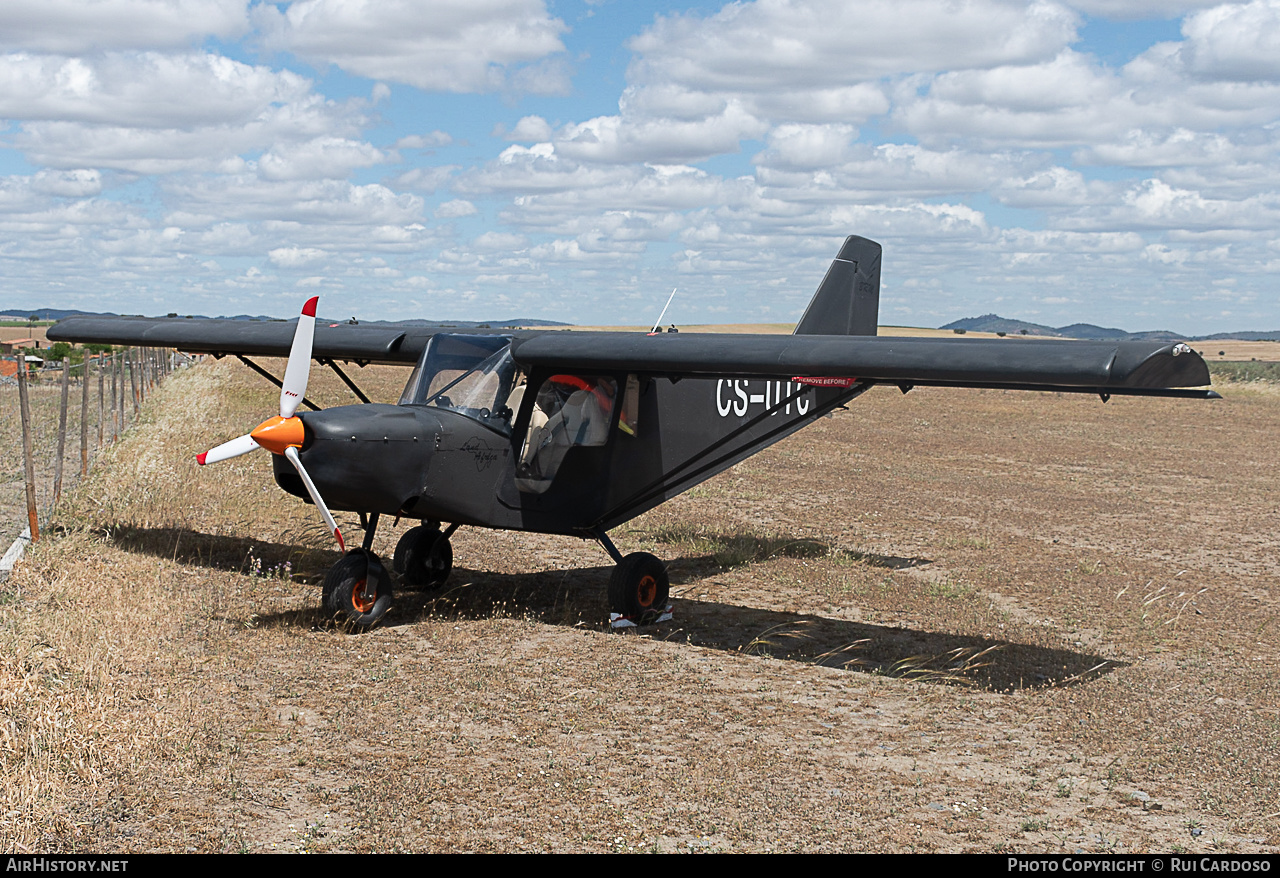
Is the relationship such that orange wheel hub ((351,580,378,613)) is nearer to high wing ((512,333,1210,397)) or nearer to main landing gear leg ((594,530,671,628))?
A: main landing gear leg ((594,530,671,628))

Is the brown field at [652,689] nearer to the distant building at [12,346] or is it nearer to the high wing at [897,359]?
the high wing at [897,359]

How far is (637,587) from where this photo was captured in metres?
10.2

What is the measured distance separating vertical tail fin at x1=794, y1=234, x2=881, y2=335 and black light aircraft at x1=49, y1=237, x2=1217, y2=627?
1391mm

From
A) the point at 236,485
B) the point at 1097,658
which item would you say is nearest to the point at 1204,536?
the point at 1097,658

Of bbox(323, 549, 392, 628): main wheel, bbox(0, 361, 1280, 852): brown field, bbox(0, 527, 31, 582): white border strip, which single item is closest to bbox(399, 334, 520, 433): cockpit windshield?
bbox(323, 549, 392, 628): main wheel

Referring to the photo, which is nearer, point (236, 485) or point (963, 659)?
point (963, 659)

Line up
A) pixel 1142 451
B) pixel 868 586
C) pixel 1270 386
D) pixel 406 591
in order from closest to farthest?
pixel 406 591 < pixel 868 586 < pixel 1142 451 < pixel 1270 386

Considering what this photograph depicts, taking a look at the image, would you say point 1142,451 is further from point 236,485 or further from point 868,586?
point 236,485

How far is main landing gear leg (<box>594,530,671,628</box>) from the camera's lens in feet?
33.4

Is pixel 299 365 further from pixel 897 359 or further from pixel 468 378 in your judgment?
pixel 897 359

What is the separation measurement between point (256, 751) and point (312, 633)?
2.79 m

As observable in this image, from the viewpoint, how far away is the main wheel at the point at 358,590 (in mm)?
9492

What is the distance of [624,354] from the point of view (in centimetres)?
960

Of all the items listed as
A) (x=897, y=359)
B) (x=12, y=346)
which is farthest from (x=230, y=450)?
(x=12, y=346)
